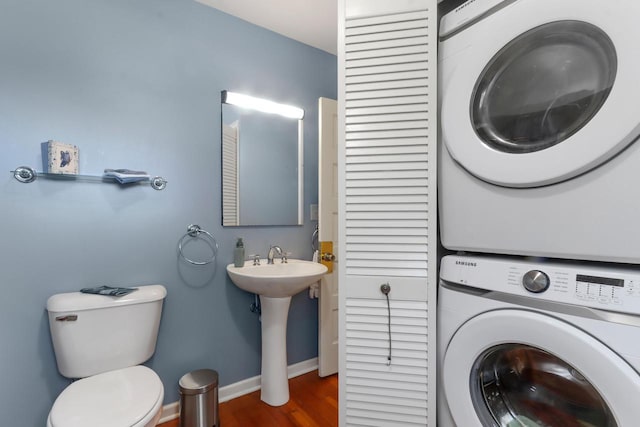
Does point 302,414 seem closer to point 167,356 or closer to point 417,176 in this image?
point 167,356

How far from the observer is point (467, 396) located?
0.92 meters

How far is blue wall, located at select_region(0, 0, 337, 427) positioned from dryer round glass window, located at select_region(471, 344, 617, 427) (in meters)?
1.38

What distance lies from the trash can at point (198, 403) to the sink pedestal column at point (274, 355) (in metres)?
0.33

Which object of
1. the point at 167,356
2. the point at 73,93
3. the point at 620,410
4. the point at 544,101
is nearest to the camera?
the point at 620,410

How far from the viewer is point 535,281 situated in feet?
2.60

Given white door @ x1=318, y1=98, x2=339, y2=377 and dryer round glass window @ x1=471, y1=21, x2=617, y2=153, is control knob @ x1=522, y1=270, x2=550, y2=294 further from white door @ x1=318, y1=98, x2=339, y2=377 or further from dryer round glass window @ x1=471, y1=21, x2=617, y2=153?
white door @ x1=318, y1=98, x2=339, y2=377

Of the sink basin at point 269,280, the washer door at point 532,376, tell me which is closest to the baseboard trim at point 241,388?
the sink basin at point 269,280

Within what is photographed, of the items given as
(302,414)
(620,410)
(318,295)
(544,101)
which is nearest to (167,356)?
(302,414)

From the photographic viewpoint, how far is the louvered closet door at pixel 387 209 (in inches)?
42.9

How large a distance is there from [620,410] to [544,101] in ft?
2.46

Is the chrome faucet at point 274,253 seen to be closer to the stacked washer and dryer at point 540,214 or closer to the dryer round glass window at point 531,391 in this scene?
the stacked washer and dryer at point 540,214

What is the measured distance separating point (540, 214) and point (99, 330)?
1.71m

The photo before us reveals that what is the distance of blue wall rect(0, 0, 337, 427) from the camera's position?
4.25 ft

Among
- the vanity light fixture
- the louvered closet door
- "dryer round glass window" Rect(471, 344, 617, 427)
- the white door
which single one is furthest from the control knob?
the vanity light fixture
